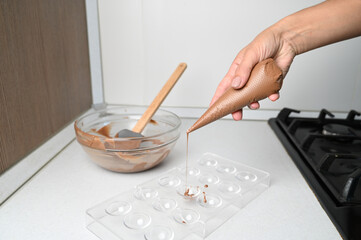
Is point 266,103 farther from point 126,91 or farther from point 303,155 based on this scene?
point 126,91

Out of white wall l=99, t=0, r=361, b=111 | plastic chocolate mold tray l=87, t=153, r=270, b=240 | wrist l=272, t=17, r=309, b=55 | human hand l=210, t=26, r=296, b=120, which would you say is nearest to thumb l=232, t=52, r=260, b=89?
human hand l=210, t=26, r=296, b=120

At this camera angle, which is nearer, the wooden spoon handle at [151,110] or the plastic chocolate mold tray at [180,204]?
the plastic chocolate mold tray at [180,204]

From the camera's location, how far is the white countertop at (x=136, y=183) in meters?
0.47

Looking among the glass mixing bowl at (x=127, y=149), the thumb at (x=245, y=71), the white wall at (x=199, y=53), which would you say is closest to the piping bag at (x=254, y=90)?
the thumb at (x=245, y=71)

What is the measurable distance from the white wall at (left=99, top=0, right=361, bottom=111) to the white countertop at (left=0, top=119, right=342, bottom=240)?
289 millimetres

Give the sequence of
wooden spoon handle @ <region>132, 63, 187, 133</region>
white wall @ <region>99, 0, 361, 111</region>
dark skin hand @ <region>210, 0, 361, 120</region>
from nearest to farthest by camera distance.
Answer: dark skin hand @ <region>210, 0, 361, 120</region> → wooden spoon handle @ <region>132, 63, 187, 133</region> → white wall @ <region>99, 0, 361, 111</region>

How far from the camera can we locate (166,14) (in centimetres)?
96

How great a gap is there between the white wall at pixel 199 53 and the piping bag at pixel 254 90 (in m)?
0.47

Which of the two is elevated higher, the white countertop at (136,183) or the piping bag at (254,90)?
the piping bag at (254,90)

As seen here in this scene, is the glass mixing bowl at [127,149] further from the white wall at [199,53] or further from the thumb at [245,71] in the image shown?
the white wall at [199,53]

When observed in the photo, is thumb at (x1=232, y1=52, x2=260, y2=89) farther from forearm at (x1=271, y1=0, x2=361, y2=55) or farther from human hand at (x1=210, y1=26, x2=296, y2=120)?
forearm at (x1=271, y1=0, x2=361, y2=55)

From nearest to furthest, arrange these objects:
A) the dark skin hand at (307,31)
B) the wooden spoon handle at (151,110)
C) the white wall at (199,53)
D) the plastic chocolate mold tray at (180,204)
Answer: the plastic chocolate mold tray at (180,204)
the dark skin hand at (307,31)
the wooden spoon handle at (151,110)
the white wall at (199,53)

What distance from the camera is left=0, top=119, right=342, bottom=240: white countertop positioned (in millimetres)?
470

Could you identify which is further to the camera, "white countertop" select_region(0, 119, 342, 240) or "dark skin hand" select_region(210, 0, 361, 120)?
"dark skin hand" select_region(210, 0, 361, 120)
